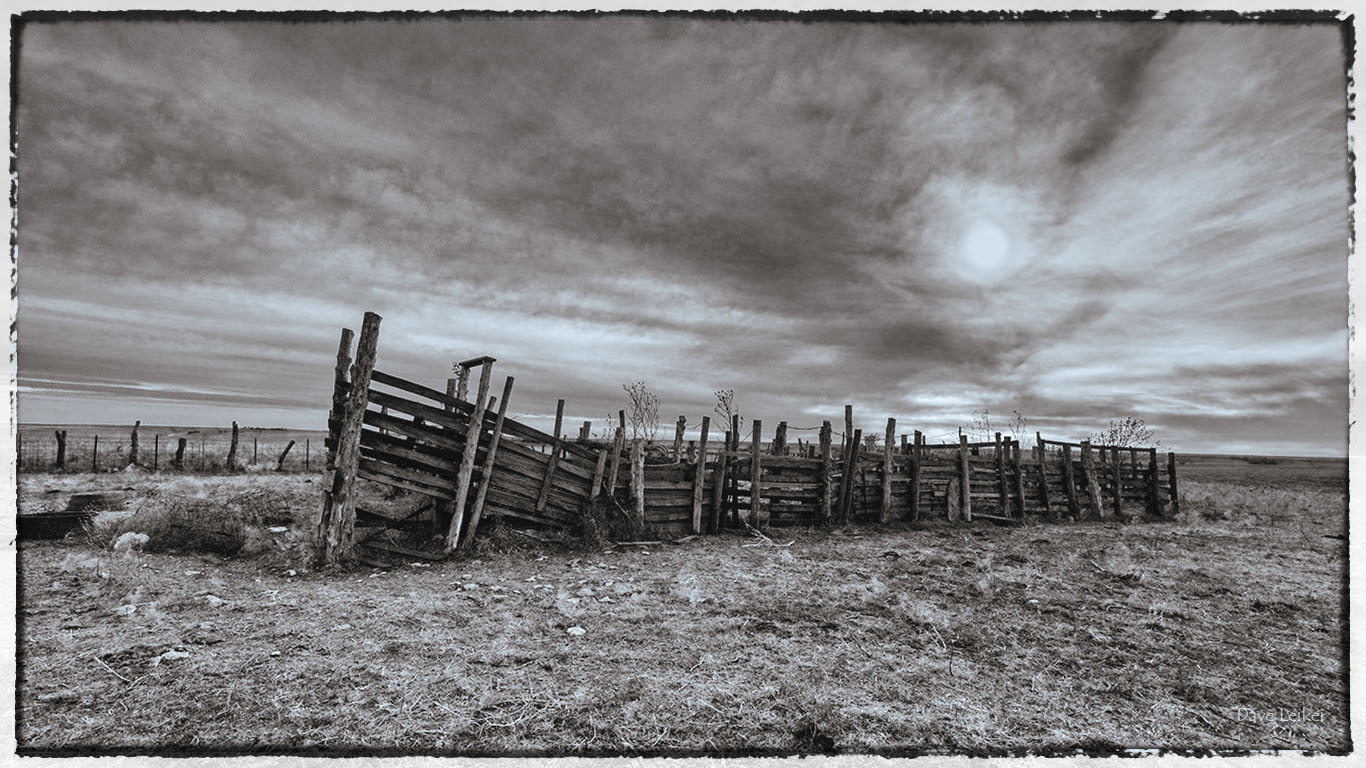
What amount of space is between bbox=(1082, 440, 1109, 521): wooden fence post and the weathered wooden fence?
1.5 inches

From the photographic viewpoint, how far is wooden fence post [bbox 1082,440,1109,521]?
17172mm

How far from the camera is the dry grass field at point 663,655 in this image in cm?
371

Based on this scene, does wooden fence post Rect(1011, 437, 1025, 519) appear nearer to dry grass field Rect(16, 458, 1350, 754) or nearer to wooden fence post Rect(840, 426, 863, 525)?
wooden fence post Rect(840, 426, 863, 525)

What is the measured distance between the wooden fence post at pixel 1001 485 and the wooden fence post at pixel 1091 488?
2792 mm

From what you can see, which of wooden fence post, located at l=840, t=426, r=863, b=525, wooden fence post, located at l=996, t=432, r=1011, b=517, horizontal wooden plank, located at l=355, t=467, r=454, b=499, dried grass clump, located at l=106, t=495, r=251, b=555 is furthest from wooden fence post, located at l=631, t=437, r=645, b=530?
wooden fence post, located at l=996, t=432, r=1011, b=517

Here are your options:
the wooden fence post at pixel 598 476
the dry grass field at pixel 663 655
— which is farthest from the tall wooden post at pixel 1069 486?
the wooden fence post at pixel 598 476

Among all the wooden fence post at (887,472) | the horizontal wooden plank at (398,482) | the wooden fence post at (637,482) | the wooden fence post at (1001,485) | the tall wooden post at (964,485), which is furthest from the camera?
the wooden fence post at (1001,485)

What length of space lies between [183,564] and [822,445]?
1138 centimetres

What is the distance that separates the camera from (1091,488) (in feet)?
57.0

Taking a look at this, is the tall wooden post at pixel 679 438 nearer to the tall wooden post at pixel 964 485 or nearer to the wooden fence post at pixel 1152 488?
the tall wooden post at pixel 964 485

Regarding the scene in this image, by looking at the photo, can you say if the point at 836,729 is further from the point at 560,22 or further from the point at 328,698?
the point at 560,22

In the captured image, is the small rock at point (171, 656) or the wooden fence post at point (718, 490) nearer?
the small rock at point (171, 656)

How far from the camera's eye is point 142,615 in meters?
5.87

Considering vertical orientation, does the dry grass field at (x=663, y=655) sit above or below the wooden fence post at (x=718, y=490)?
below
